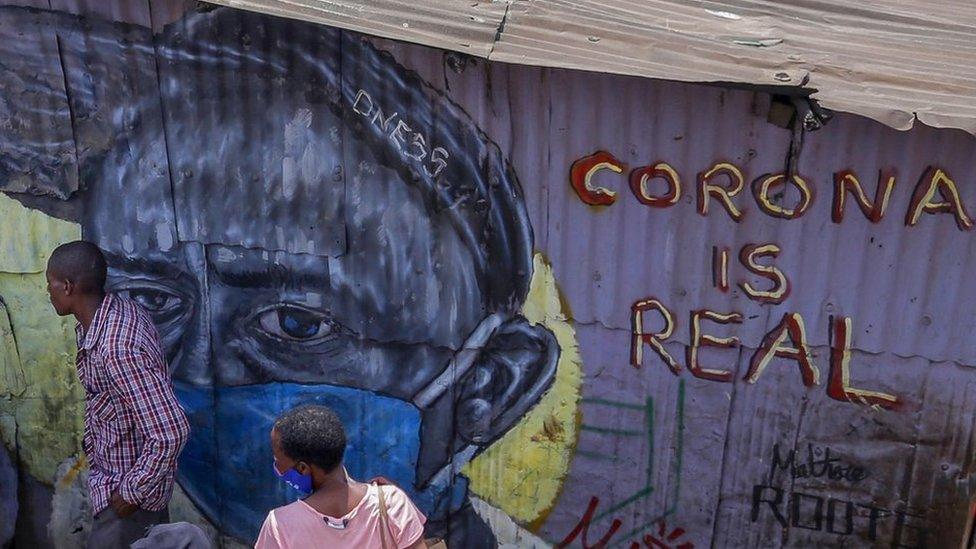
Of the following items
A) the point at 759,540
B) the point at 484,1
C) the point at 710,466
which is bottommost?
the point at 759,540

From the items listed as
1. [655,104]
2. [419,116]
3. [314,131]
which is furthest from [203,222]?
[655,104]

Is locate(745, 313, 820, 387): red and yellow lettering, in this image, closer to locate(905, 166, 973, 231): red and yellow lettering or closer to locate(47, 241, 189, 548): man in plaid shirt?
locate(905, 166, 973, 231): red and yellow lettering

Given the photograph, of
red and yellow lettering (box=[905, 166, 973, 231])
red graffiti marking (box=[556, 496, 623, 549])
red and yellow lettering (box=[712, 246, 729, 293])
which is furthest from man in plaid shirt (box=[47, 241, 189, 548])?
red and yellow lettering (box=[905, 166, 973, 231])

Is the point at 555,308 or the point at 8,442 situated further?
the point at 8,442

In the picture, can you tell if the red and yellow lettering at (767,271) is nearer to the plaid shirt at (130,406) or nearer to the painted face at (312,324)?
the painted face at (312,324)

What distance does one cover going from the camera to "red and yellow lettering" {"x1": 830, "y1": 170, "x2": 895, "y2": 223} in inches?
139

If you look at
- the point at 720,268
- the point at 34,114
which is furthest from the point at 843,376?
the point at 34,114

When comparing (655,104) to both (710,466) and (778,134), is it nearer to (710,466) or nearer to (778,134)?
(778,134)

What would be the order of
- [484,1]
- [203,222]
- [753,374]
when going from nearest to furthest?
1. [484,1]
2. [753,374]
3. [203,222]

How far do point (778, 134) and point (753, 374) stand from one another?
924 mm

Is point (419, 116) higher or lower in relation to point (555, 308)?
higher

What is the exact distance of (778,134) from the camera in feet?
11.6

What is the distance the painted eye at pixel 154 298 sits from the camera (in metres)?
4.32

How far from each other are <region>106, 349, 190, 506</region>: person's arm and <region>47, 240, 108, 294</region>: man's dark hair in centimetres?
28
